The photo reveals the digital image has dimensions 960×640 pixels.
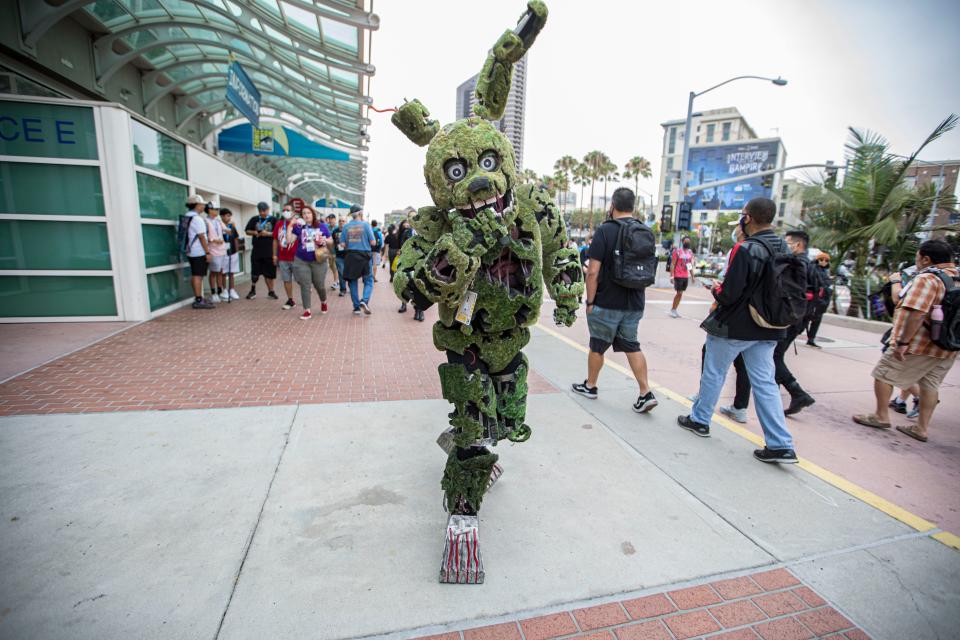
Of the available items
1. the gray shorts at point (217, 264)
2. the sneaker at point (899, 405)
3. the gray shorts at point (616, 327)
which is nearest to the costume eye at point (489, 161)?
the gray shorts at point (616, 327)

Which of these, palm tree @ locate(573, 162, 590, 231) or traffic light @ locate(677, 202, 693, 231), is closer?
traffic light @ locate(677, 202, 693, 231)

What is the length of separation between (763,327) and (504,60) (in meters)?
2.47

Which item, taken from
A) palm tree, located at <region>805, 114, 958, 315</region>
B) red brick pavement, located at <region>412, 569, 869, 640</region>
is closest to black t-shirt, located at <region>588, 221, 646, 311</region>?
red brick pavement, located at <region>412, 569, 869, 640</region>

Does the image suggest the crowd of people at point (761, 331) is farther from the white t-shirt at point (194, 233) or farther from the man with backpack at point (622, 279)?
the white t-shirt at point (194, 233)

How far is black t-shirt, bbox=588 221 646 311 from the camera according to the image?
3766mm

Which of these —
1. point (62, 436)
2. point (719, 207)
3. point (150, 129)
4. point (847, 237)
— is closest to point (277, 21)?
Answer: point (150, 129)

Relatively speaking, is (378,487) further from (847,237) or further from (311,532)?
(847,237)

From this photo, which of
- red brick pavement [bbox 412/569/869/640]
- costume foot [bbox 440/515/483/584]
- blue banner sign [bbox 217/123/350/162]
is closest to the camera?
red brick pavement [bbox 412/569/869/640]

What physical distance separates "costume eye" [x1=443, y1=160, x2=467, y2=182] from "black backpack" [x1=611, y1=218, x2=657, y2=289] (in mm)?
2013

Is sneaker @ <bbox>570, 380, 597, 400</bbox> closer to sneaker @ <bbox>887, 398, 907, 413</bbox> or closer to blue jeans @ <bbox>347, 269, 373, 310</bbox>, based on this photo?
sneaker @ <bbox>887, 398, 907, 413</bbox>

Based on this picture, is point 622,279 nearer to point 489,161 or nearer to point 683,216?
point 489,161

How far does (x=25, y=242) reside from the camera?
6062mm

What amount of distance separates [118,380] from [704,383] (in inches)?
203

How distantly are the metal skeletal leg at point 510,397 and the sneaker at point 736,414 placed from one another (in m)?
2.55
